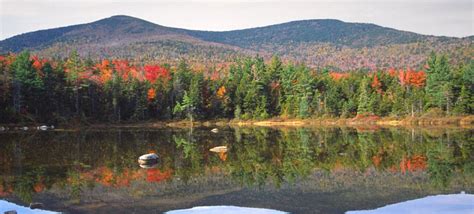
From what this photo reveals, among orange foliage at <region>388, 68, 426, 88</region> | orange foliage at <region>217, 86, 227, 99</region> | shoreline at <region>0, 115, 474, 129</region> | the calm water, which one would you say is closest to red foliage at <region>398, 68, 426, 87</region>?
orange foliage at <region>388, 68, 426, 88</region>

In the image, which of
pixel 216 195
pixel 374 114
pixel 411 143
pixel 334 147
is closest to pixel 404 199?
pixel 216 195

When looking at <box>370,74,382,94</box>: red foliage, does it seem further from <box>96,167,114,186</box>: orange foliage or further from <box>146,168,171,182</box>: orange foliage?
<box>96,167,114,186</box>: orange foliage

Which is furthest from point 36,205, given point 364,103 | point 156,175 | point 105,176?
point 364,103

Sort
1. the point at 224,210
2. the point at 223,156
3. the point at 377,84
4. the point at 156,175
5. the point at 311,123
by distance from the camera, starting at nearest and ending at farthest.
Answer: the point at 224,210
the point at 156,175
the point at 223,156
the point at 311,123
the point at 377,84

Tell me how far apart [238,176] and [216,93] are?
243 ft

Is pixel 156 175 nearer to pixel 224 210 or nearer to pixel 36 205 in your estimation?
pixel 36 205

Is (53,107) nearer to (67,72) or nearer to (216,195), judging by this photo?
(67,72)

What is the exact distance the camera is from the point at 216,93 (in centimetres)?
10481

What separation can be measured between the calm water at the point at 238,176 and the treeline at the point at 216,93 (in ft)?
131

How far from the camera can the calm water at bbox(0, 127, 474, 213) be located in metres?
23.8

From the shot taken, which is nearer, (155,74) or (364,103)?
(364,103)

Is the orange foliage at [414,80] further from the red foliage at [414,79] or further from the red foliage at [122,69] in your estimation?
the red foliage at [122,69]

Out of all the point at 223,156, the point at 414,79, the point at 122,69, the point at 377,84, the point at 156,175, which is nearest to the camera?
the point at 156,175

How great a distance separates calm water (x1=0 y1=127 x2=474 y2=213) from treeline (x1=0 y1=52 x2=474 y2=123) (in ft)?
131
